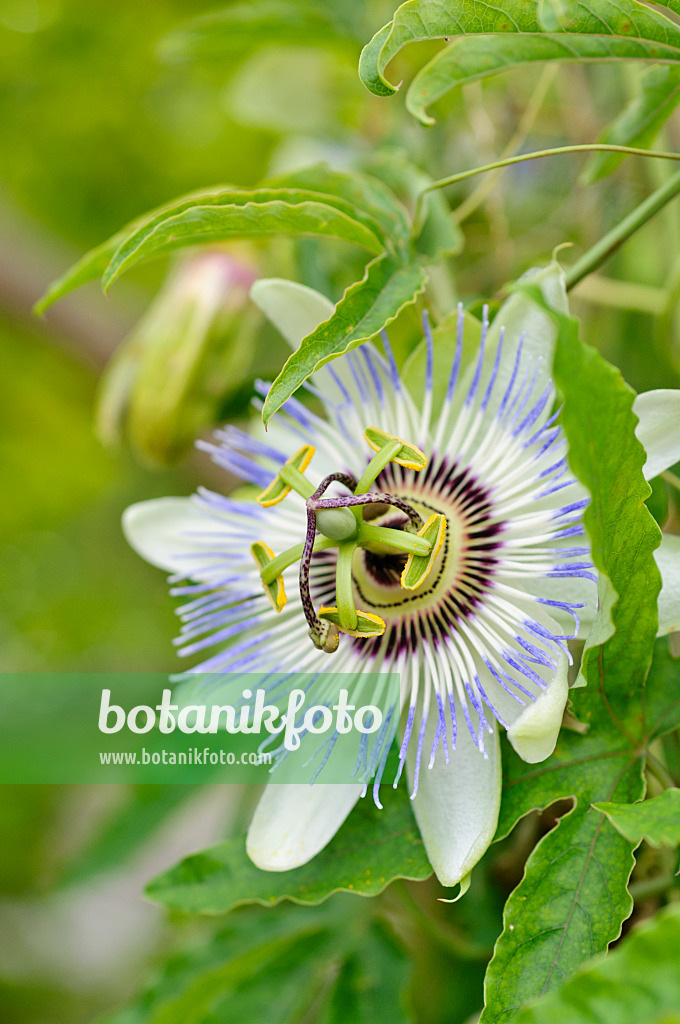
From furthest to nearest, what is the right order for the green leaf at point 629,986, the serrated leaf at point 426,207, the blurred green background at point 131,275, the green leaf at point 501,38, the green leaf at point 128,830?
1. the green leaf at point 128,830
2. the blurred green background at point 131,275
3. the serrated leaf at point 426,207
4. the green leaf at point 501,38
5. the green leaf at point 629,986

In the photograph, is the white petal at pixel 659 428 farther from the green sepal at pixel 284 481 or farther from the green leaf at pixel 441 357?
the green sepal at pixel 284 481

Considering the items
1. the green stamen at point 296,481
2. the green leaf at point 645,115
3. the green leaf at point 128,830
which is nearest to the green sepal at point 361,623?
the green stamen at point 296,481

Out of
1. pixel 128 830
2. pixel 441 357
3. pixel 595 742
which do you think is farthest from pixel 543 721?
pixel 128 830

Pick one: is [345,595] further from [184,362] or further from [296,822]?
[184,362]

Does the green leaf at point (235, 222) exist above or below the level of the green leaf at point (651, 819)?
above

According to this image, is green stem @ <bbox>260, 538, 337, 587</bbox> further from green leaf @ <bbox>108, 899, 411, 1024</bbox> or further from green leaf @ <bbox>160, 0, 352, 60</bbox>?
green leaf @ <bbox>160, 0, 352, 60</bbox>

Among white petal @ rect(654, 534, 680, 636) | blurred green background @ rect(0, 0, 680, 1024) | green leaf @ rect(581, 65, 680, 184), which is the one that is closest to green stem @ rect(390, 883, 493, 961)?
blurred green background @ rect(0, 0, 680, 1024)
